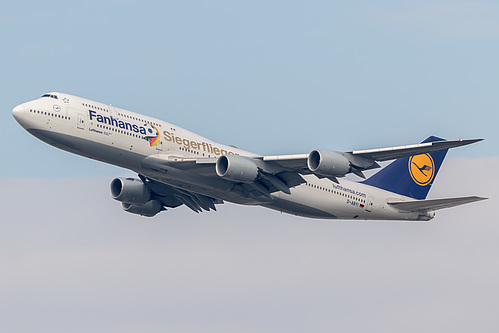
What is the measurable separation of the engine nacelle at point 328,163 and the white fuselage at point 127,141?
20.6 ft

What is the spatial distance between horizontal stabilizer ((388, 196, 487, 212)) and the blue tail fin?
2.39m

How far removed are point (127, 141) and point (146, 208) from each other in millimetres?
12251

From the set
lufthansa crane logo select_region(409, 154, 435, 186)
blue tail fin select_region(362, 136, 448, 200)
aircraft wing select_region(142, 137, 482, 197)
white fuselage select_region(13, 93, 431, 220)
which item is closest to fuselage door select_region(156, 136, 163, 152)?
white fuselage select_region(13, 93, 431, 220)

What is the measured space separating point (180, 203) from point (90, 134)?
44.9 ft

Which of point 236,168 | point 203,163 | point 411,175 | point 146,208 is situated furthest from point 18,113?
Answer: point 411,175

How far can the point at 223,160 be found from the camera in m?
53.8

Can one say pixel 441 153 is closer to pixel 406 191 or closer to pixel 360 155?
pixel 406 191

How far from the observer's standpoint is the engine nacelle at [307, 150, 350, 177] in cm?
5250

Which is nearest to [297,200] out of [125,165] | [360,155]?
[360,155]

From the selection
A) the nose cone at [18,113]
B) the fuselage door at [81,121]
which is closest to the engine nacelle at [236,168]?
the fuselage door at [81,121]

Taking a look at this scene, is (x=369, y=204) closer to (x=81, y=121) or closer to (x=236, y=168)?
(x=236, y=168)

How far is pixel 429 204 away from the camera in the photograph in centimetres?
6222

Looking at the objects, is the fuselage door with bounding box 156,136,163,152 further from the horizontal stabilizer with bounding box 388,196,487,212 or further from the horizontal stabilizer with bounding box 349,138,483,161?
the horizontal stabilizer with bounding box 388,196,487,212

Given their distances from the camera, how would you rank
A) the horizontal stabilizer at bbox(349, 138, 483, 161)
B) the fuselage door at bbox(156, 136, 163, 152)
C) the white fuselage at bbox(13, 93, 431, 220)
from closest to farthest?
the horizontal stabilizer at bbox(349, 138, 483, 161), the white fuselage at bbox(13, 93, 431, 220), the fuselage door at bbox(156, 136, 163, 152)
